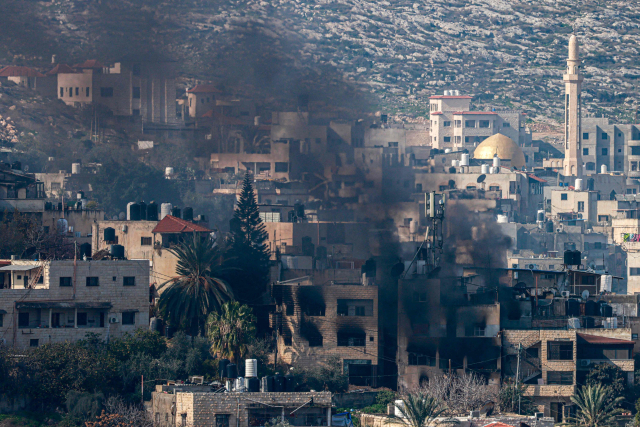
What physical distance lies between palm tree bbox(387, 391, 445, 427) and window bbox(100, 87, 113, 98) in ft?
313

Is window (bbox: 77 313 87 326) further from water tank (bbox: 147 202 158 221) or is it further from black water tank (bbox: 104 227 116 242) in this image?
water tank (bbox: 147 202 158 221)

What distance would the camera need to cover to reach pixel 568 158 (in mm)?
177625

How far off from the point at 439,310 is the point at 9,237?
2775cm

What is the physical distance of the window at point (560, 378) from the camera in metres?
80.4

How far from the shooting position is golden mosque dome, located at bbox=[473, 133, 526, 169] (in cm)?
16112

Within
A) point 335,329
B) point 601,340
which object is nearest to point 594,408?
point 601,340

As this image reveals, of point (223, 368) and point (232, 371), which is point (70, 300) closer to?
point (223, 368)

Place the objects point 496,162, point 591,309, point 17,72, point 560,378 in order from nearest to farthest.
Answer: point 560,378, point 591,309, point 496,162, point 17,72

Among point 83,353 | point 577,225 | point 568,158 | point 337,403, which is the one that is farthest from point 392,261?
point 568,158

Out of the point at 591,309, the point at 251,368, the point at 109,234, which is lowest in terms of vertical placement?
the point at 251,368

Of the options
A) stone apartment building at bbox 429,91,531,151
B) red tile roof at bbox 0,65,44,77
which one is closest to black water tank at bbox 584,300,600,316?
stone apartment building at bbox 429,91,531,151

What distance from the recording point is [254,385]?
68375 mm

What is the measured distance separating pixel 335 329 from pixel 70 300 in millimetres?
14430

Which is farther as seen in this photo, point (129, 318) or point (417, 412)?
point (129, 318)
